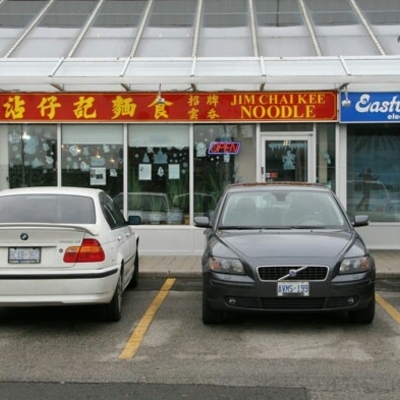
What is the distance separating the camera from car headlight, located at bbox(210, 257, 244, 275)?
20.1 ft

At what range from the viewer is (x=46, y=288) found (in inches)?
236

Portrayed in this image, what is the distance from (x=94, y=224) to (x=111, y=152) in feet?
20.8

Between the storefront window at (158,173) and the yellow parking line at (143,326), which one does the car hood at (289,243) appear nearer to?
the yellow parking line at (143,326)

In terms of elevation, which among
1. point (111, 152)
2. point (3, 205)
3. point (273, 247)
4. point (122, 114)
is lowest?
point (273, 247)

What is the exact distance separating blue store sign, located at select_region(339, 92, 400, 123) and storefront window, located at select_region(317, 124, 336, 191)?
0.44m

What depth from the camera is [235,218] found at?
7383 mm

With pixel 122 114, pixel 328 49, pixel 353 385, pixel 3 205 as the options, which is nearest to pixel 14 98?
pixel 122 114

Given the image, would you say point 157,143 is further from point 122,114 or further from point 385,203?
point 385,203

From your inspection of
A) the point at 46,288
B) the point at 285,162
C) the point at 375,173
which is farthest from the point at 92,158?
the point at 46,288

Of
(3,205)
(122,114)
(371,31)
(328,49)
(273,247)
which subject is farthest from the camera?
(371,31)

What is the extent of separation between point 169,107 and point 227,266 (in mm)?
6794

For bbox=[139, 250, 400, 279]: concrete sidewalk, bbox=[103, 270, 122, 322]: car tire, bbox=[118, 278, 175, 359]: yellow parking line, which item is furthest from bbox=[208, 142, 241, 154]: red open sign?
bbox=[103, 270, 122, 322]: car tire

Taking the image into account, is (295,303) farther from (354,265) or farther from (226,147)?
(226,147)

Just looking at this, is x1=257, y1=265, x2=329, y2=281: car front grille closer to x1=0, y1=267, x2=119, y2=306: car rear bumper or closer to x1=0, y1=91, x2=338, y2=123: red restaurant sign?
x1=0, y1=267, x2=119, y2=306: car rear bumper
